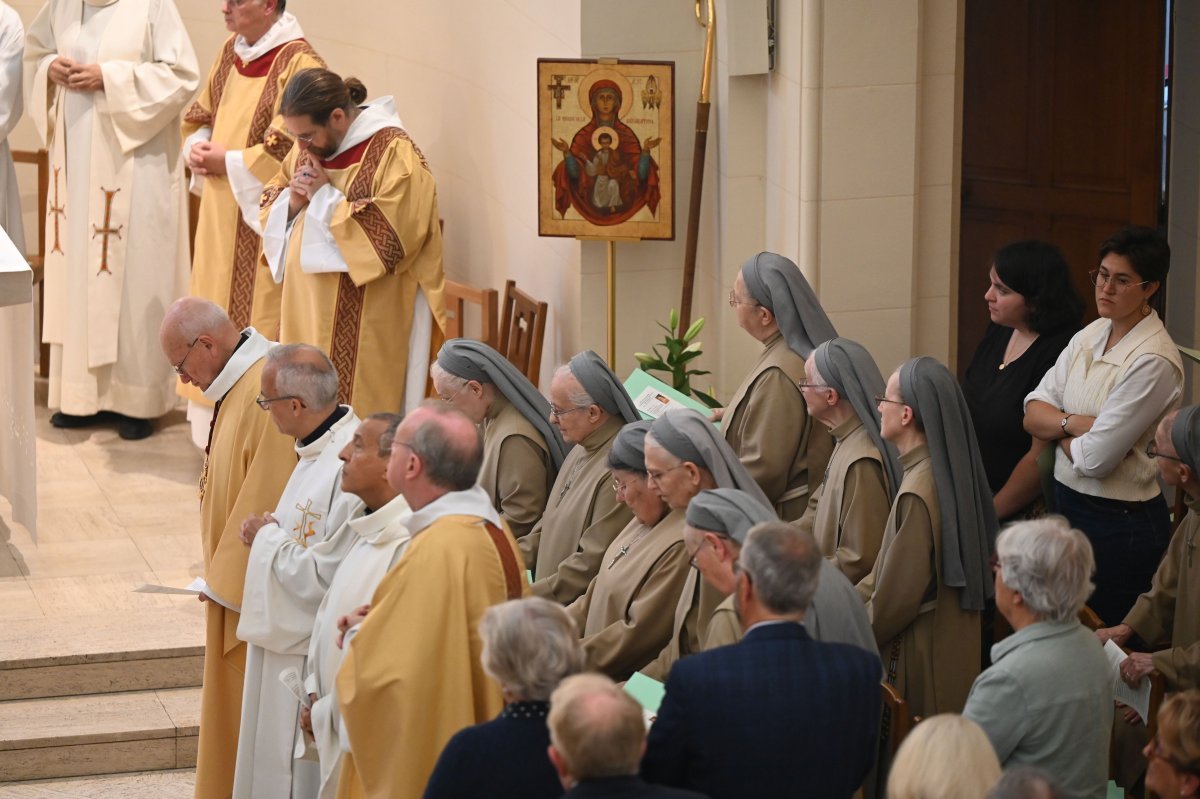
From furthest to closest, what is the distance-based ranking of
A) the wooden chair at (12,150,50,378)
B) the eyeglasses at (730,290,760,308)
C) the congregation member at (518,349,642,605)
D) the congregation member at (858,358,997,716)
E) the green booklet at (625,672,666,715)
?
1. the wooden chair at (12,150,50,378)
2. the eyeglasses at (730,290,760,308)
3. the congregation member at (518,349,642,605)
4. the congregation member at (858,358,997,716)
5. the green booklet at (625,672,666,715)

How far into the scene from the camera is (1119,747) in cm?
470

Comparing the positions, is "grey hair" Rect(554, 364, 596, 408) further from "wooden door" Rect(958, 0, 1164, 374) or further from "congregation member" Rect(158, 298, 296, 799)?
"wooden door" Rect(958, 0, 1164, 374)

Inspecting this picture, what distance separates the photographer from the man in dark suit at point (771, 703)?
11.5 ft

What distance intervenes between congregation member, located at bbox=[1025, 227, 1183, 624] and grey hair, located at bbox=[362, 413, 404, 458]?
214cm

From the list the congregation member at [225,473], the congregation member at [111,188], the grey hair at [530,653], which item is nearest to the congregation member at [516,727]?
the grey hair at [530,653]

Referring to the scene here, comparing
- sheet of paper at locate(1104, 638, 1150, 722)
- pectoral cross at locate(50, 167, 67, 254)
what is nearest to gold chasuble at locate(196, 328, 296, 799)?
sheet of paper at locate(1104, 638, 1150, 722)

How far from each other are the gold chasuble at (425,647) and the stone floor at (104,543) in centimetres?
243

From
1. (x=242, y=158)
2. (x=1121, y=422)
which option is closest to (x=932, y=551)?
(x=1121, y=422)

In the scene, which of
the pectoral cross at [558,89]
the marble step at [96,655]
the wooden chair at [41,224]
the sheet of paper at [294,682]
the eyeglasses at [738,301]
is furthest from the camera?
the wooden chair at [41,224]

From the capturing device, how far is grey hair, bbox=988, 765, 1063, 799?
118 inches

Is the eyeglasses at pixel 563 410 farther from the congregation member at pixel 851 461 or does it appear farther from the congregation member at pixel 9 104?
the congregation member at pixel 9 104

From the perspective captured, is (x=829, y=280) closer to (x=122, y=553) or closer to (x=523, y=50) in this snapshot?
(x=523, y=50)

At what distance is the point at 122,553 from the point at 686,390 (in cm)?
271

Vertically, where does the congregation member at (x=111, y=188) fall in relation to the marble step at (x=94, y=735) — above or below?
above
